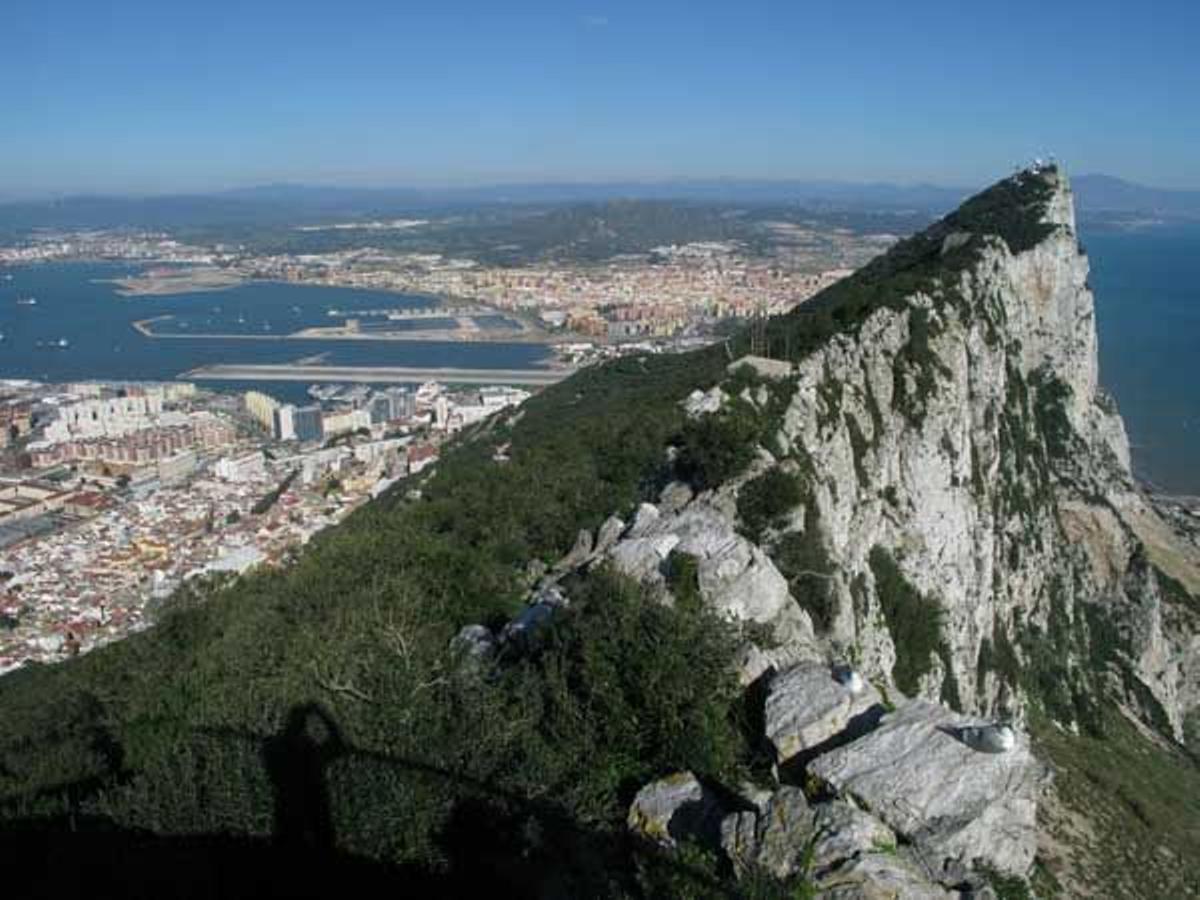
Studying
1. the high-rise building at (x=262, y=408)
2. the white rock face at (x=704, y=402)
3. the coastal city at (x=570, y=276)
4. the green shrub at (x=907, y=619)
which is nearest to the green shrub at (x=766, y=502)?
the white rock face at (x=704, y=402)

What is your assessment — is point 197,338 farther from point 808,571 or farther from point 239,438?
point 808,571

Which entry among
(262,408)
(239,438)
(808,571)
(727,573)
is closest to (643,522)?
(727,573)

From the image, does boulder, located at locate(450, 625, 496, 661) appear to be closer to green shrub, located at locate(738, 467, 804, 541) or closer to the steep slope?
the steep slope

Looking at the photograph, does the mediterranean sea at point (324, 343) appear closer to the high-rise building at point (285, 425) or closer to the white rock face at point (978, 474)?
the high-rise building at point (285, 425)

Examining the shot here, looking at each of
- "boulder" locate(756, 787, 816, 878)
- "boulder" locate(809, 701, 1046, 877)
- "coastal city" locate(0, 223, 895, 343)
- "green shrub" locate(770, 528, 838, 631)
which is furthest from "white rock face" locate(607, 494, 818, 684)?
"coastal city" locate(0, 223, 895, 343)

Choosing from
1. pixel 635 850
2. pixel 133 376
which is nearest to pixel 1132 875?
pixel 635 850

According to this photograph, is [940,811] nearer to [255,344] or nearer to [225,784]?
[225,784]
